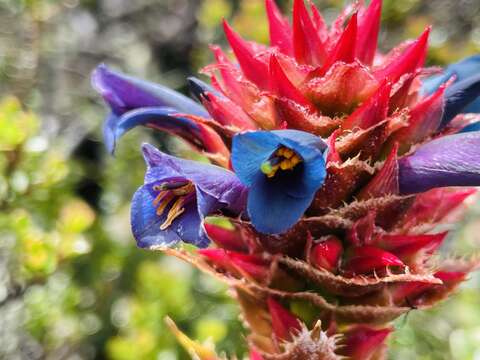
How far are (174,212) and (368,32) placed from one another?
60 cm

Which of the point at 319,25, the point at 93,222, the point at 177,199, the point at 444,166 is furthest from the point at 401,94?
the point at 93,222

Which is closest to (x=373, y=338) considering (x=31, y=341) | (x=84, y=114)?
(x=31, y=341)

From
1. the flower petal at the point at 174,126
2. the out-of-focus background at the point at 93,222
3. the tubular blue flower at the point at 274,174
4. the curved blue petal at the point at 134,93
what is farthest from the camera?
the out-of-focus background at the point at 93,222

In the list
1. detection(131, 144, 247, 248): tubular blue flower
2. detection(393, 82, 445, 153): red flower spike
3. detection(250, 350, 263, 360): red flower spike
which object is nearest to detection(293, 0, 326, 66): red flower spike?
detection(393, 82, 445, 153): red flower spike

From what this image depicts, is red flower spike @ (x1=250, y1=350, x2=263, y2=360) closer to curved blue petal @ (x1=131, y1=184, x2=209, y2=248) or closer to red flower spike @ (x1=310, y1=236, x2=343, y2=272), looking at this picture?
red flower spike @ (x1=310, y1=236, x2=343, y2=272)

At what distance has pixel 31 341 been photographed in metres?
2.56

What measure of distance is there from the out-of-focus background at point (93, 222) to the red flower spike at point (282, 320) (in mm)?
222

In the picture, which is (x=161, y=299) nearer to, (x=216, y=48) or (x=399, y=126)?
(x=216, y=48)

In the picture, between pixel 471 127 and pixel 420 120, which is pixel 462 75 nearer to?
pixel 471 127

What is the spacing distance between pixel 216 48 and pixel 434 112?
522 millimetres

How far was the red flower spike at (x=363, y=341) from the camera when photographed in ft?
4.57

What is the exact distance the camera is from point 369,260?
4.27ft

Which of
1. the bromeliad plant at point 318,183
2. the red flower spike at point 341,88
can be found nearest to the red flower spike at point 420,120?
the bromeliad plant at point 318,183

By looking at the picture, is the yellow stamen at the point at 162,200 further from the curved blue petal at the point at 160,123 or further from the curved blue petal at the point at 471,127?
the curved blue petal at the point at 471,127
